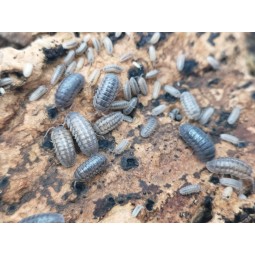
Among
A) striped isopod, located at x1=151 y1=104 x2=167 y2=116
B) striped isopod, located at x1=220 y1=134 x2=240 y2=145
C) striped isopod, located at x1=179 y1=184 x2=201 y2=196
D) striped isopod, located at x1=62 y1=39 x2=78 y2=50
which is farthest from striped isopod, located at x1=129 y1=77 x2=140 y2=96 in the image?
striped isopod, located at x1=179 y1=184 x2=201 y2=196

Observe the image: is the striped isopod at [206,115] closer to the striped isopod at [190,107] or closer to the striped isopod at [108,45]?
the striped isopod at [190,107]

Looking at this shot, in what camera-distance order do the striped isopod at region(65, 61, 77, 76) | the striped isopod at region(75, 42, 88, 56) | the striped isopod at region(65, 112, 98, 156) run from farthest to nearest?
the striped isopod at region(75, 42, 88, 56)
the striped isopod at region(65, 61, 77, 76)
the striped isopod at region(65, 112, 98, 156)

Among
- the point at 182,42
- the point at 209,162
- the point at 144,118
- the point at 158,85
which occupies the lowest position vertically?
the point at 209,162

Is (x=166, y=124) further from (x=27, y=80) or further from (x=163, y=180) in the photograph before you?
(x=27, y=80)

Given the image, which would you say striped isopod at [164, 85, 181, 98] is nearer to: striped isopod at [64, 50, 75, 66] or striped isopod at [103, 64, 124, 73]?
striped isopod at [103, 64, 124, 73]

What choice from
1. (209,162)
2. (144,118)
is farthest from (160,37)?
(209,162)
